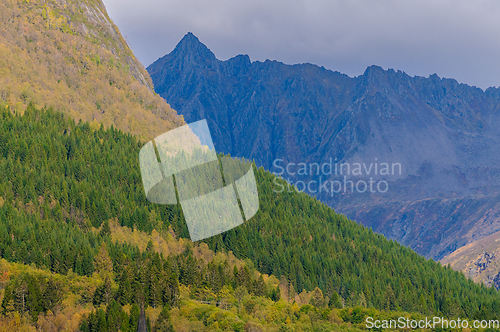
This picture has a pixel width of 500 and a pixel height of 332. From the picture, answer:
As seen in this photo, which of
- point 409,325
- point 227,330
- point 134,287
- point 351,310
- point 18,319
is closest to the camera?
point 18,319

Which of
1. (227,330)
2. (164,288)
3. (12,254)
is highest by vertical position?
(12,254)

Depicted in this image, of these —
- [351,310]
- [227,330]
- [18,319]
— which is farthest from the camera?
[351,310]

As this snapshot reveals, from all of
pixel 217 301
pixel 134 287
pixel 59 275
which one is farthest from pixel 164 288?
pixel 59 275

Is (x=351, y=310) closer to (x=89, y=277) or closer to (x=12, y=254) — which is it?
(x=89, y=277)

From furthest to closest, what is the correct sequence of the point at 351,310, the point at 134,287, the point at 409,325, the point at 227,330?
1. the point at 351,310
2. the point at 409,325
3. the point at 134,287
4. the point at 227,330

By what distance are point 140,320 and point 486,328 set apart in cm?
11835

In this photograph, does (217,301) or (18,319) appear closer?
(18,319)

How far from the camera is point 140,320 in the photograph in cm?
13988

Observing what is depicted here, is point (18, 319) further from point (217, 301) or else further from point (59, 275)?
point (217, 301)

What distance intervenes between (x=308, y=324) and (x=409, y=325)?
1413 inches

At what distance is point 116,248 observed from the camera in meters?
188

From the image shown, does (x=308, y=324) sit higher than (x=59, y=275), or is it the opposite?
(x=59, y=275)

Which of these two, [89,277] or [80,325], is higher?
[89,277]

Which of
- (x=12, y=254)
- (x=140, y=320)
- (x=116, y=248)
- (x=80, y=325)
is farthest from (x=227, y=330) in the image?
(x=12, y=254)
